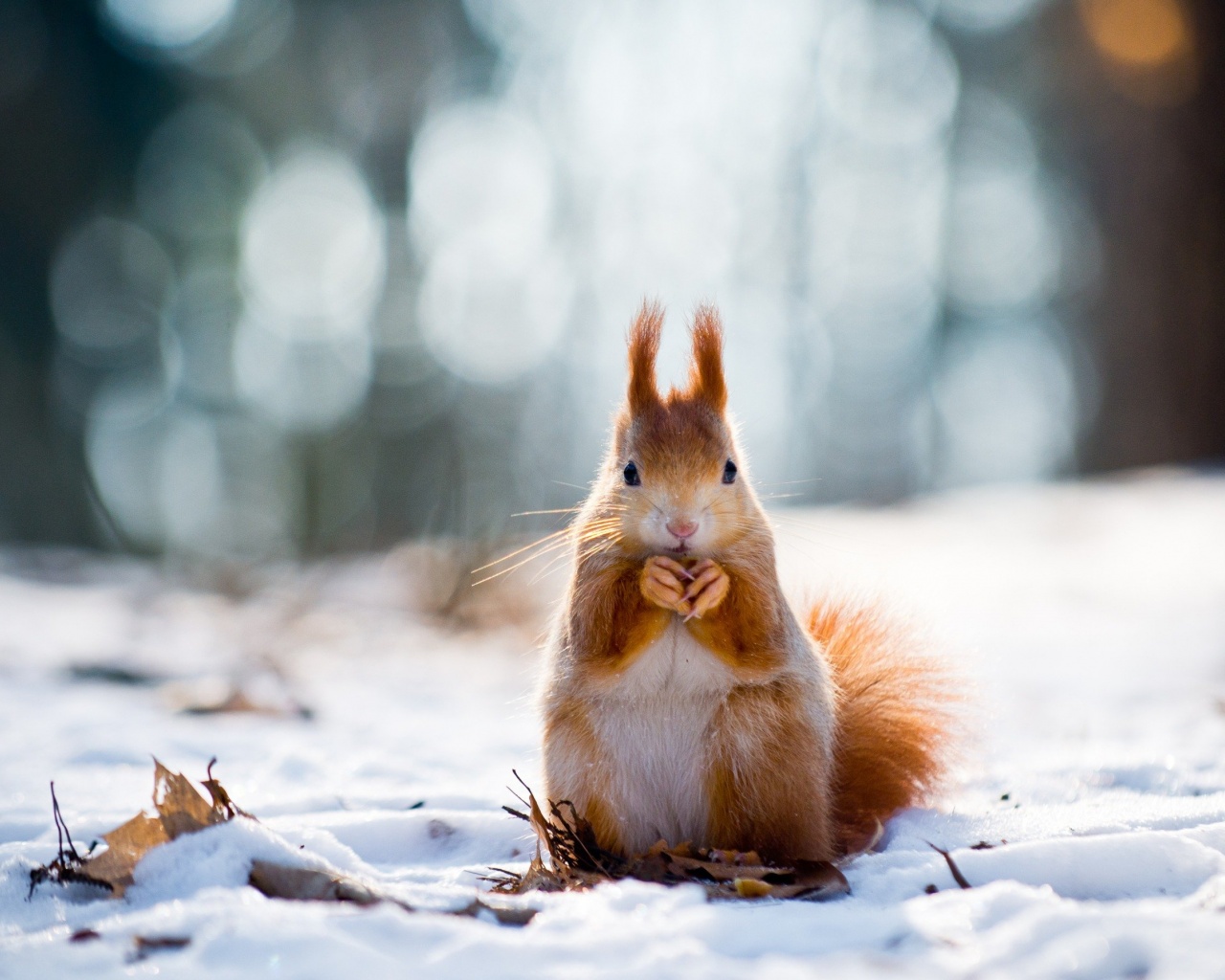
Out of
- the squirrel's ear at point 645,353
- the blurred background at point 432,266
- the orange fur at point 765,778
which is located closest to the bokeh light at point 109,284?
the blurred background at point 432,266

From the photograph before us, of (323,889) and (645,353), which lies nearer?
(323,889)

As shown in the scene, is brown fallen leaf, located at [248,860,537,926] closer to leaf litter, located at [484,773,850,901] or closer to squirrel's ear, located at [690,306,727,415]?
leaf litter, located at [484,773,850,901]

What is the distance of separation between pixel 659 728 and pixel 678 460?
43cm

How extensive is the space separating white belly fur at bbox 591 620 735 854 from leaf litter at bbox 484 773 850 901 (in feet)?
0.20

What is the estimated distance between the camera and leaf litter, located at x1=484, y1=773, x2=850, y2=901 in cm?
127

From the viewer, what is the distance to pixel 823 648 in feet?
6.06

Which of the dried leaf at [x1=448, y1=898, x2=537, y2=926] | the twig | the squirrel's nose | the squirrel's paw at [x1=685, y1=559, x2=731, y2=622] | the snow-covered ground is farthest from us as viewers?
the squirrel's nose

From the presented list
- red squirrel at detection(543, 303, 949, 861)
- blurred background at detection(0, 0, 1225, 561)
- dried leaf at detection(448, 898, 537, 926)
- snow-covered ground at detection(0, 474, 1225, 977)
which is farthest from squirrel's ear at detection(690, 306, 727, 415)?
blurred background at detection(0, 0, 1225, 561)

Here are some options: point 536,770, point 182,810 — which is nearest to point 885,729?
point 536,770

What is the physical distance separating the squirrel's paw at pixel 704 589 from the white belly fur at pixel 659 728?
0.07 m

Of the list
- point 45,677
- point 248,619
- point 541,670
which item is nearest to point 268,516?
point 248,619

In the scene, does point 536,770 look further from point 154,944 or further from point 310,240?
point 310,240

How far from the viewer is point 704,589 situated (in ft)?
4.64

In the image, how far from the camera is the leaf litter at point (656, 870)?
1274 millimetres
